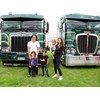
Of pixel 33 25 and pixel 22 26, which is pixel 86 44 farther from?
pixel 22 26

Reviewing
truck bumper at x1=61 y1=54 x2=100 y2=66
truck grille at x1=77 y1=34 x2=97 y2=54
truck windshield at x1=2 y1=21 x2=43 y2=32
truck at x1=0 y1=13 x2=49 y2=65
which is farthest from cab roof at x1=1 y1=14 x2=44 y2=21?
truck bumper at x1=61 y1=54 x2=100 y2=66

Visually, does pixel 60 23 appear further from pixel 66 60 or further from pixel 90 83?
pixel 90 83

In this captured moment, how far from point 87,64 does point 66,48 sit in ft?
4.36

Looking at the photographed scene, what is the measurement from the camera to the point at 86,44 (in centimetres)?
1556

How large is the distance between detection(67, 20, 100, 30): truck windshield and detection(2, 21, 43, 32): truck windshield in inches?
59.3

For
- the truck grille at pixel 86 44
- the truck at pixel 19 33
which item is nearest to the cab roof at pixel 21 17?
the truck at pixel 19 33

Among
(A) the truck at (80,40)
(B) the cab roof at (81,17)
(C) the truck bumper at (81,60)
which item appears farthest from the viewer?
(B) the cab roof at (81,17)

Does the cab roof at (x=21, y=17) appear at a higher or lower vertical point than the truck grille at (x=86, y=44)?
higher

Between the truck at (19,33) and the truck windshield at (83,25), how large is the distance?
121 cm

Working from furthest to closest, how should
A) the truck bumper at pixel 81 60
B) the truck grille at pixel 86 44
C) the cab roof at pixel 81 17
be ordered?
the cab roof at pixel 81 17 → the truck grille at pixel 86 44 → the truck bumper at pixel 81 60

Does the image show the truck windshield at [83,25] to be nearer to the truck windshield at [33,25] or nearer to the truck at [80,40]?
the truck at [80,40]

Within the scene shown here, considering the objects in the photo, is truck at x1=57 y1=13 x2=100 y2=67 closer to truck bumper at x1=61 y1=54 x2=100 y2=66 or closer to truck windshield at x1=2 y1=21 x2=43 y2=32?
truck bumper at x1=61 y1=54 x2=100 y2=66

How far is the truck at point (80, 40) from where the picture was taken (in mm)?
15367

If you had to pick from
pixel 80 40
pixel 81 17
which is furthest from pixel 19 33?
pixel 81 17
